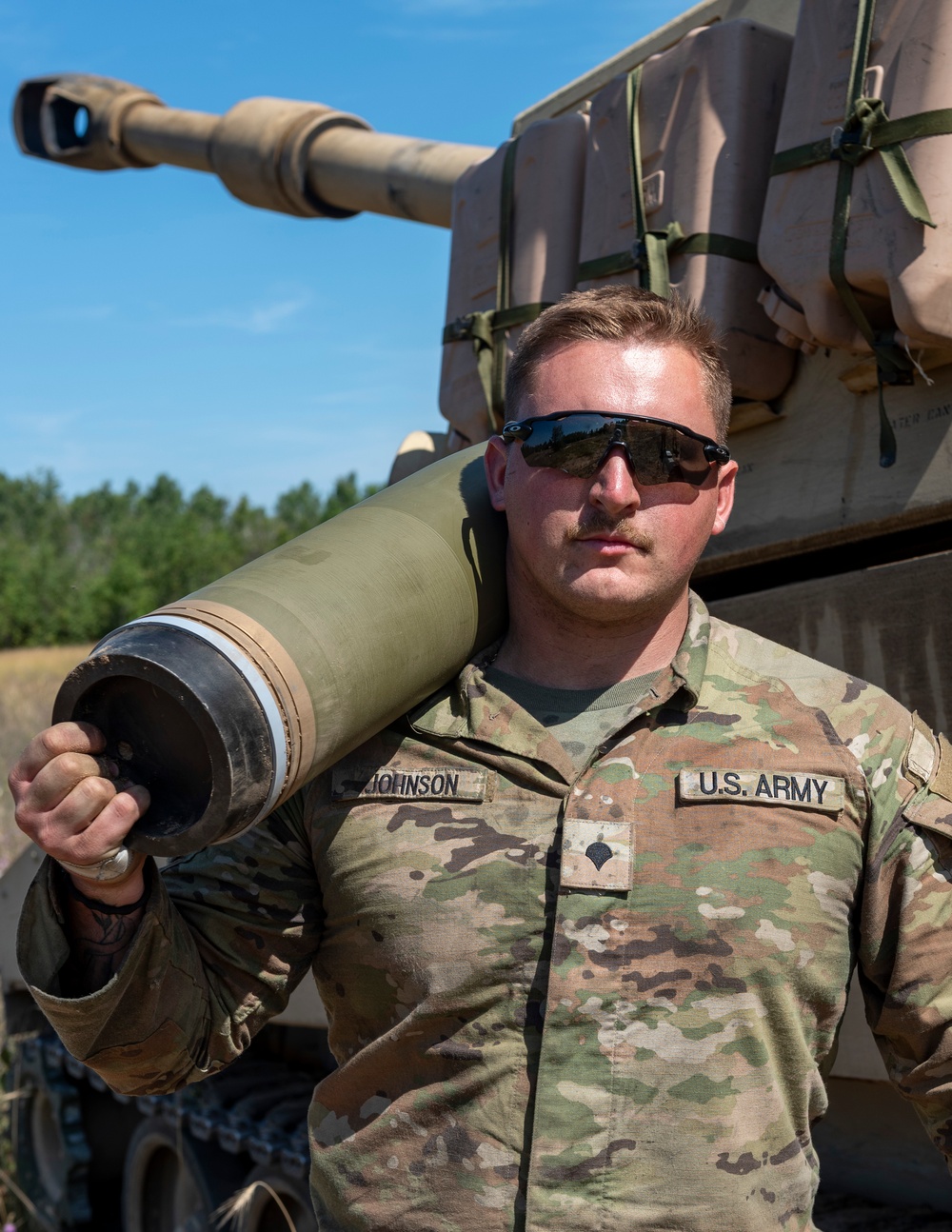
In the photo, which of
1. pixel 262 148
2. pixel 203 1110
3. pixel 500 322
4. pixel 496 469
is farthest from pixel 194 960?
pixel 262 148

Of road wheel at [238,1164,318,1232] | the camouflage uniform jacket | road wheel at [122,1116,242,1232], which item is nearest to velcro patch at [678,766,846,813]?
the camouflage uniform jacket

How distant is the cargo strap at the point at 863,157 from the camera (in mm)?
2662

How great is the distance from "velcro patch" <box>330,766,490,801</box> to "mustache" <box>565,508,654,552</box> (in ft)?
1.23

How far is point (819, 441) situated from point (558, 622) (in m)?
1.22

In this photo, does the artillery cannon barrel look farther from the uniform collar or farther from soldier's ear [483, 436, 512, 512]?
the uniform collar

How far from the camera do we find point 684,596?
2229mm

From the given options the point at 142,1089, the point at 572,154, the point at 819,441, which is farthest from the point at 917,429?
the point at 142,1089

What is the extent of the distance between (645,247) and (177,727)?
1.92m

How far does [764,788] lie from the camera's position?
6.40ft

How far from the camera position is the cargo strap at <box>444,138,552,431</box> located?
3802 mm

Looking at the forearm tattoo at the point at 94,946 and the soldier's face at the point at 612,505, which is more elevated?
the soldier's face at the point at 612,505

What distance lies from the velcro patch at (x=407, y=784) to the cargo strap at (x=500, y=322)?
1.85 m

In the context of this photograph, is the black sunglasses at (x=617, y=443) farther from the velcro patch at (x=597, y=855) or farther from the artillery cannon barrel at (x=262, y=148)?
the artillery cannon barrel at (x=262, y=148)

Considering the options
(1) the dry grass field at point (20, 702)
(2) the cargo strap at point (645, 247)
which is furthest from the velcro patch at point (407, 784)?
(1) the dry grass field at point (20, 702)
